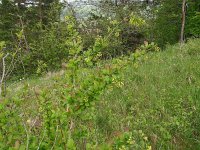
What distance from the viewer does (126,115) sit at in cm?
442

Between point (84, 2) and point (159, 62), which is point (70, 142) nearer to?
point (159, 62)

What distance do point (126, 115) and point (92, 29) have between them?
15.7 metres

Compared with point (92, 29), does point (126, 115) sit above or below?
above

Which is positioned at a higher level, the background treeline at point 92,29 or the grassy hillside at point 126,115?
the grassy hillside at point 126,115

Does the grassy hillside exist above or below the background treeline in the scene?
above

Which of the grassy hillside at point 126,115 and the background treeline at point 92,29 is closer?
the grassy hillside at point 126,115

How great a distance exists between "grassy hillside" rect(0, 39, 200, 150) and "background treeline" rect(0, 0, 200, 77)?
17.3ft

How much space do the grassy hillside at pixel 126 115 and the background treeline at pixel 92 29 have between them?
5.27 m

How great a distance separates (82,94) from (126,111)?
2214 millimetres

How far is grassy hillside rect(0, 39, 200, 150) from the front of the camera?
7.86 ft

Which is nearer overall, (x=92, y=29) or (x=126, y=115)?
(x=126, y=115)

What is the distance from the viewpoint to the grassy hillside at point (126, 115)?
2.39m

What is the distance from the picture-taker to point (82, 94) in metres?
2.47

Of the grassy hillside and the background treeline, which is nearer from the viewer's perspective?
the grassy hillside
